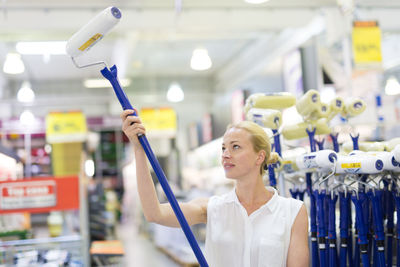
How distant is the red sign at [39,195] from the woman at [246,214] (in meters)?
2.79

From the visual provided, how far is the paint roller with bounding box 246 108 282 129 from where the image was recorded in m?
3.03

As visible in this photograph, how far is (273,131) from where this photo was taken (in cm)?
322

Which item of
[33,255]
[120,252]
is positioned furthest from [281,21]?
[33,255]

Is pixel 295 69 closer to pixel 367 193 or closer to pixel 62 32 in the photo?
pixel 62 32

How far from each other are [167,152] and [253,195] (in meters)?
15.8

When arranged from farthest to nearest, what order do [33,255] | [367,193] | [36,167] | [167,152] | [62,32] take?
[167,152]
[36,167]
[62,32]
[33,255]
[367,193]

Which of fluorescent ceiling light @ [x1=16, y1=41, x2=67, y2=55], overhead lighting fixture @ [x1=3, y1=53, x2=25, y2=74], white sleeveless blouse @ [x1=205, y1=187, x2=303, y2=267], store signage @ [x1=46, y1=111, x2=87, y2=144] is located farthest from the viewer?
store signage @ [x1=46, y1=111, x2=87, y2=144]

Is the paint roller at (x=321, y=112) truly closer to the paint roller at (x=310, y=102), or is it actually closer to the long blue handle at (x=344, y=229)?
the paint roller at (x=310, y=102)

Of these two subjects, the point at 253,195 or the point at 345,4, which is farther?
the point at 345,4

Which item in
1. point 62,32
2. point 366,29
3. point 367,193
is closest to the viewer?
point 367,193

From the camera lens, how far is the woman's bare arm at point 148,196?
2031mm

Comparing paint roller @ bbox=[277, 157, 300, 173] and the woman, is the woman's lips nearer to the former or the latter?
the woman

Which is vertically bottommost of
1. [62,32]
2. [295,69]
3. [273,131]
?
[273,131]

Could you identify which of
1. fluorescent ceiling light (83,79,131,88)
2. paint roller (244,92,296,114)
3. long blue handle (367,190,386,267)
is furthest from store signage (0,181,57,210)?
fluorescent ceiling light (83,79,131,88)
